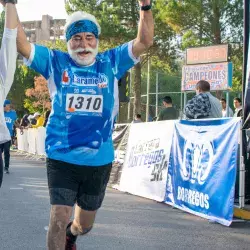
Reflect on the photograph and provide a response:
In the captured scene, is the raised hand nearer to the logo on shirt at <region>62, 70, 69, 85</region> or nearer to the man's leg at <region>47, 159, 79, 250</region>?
the logo on shirt at <region>62, 70, 69, 85</region>

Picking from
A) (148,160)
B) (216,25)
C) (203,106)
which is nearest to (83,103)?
(203,106)

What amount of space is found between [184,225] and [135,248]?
1459mm

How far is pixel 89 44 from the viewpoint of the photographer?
427cm

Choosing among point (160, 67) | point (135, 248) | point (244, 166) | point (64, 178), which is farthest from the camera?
point (160, 67)

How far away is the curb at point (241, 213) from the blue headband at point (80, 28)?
3817mm

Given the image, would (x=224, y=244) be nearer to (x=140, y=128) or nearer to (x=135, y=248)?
(x=135, y=248)

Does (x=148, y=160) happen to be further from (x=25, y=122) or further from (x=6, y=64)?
(x=25, y=122)

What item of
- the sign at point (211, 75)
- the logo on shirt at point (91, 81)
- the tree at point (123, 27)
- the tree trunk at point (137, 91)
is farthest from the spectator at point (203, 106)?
the tree at point (123, 27)

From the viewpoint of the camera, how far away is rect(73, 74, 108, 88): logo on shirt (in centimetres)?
419

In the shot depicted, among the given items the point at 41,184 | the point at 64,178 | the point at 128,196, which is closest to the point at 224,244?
the point at 64,178

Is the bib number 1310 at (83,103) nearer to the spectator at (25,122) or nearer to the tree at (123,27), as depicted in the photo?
the tree at (123,27)

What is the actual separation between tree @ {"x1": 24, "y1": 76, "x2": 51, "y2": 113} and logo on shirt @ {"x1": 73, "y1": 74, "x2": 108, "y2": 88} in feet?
177

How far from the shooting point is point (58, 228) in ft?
13.1

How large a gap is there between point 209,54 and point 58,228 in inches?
443
